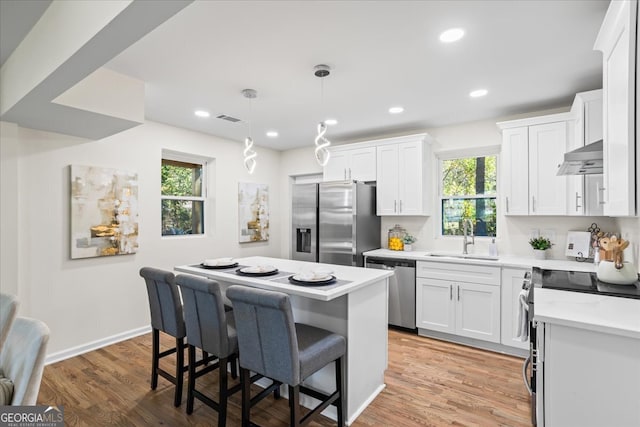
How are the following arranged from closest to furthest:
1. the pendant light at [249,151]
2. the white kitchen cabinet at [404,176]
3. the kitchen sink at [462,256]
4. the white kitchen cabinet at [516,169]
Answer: the pendant light at [249,151] → the white kitchen cabinet at [516,169] → the kitchen sink at [462,256] → the white kitchen cabinet at [404,176]

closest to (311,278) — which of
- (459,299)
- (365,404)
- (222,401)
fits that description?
(222,401)

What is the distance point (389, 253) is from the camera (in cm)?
410

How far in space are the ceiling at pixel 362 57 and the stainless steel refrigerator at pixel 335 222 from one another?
1052 mm

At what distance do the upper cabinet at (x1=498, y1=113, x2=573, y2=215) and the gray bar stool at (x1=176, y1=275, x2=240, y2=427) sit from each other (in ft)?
10.5

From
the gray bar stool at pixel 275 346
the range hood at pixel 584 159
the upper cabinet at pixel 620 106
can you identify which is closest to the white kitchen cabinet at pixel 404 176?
the range hood at pixel 584 159

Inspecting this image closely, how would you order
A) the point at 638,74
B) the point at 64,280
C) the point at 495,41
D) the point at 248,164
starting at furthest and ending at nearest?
the point at 64,280 → the point at 248,164 → the point at 495,41 → the point at 638,74

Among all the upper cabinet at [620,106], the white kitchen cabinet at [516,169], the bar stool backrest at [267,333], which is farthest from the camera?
the white kitchen cabinet at [516,169]

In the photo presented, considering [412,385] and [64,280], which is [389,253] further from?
[64,280]

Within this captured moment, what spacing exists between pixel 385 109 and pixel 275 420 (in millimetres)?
3114

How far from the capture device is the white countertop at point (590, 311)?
1.37m

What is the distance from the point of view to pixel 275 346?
5.82ft

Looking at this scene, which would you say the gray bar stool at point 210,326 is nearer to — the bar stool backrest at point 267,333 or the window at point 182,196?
the bar stool backrest at point 267,333

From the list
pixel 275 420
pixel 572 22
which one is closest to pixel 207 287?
pixel 275 420

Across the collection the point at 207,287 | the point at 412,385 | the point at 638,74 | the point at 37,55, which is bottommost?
the point at 412,385
